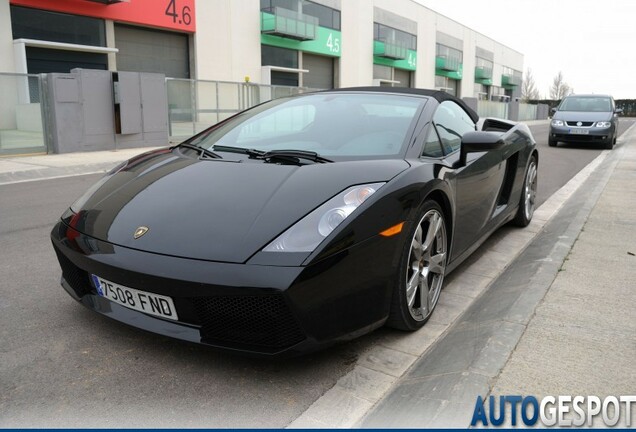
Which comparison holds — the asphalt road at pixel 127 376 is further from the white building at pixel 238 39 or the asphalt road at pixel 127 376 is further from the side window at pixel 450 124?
the white building at pixel 238 39

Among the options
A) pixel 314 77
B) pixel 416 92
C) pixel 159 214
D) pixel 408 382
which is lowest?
pixel 408 382

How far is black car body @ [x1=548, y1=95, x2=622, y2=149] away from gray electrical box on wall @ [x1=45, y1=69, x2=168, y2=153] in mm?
11366

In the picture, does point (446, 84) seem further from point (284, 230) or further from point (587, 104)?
point (284, 230)

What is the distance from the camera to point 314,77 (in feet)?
121

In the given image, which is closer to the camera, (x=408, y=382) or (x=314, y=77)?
(x=408, y=382)

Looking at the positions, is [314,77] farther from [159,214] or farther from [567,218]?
[159,214]

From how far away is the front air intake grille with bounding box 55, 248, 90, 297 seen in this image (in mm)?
2496

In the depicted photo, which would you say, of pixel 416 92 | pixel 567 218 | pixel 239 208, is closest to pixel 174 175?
pixel 239 208

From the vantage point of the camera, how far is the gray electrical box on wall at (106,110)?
1245cm

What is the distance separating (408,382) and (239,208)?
1.04 metres

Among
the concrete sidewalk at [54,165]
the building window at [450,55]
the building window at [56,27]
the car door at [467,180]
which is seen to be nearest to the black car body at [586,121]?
the concrete sidewalk at [54,165]

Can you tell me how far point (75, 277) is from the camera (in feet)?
8.36

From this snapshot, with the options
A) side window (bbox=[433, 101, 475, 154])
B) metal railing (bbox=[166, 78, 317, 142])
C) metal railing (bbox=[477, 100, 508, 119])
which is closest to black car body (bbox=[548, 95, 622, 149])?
metal railing (bbox=[166, 78, 317, 142])

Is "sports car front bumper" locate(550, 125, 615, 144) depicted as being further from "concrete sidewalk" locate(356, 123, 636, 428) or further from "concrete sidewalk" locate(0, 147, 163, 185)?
"concrete sidewalk" locate(356, 123, 636, 428)
